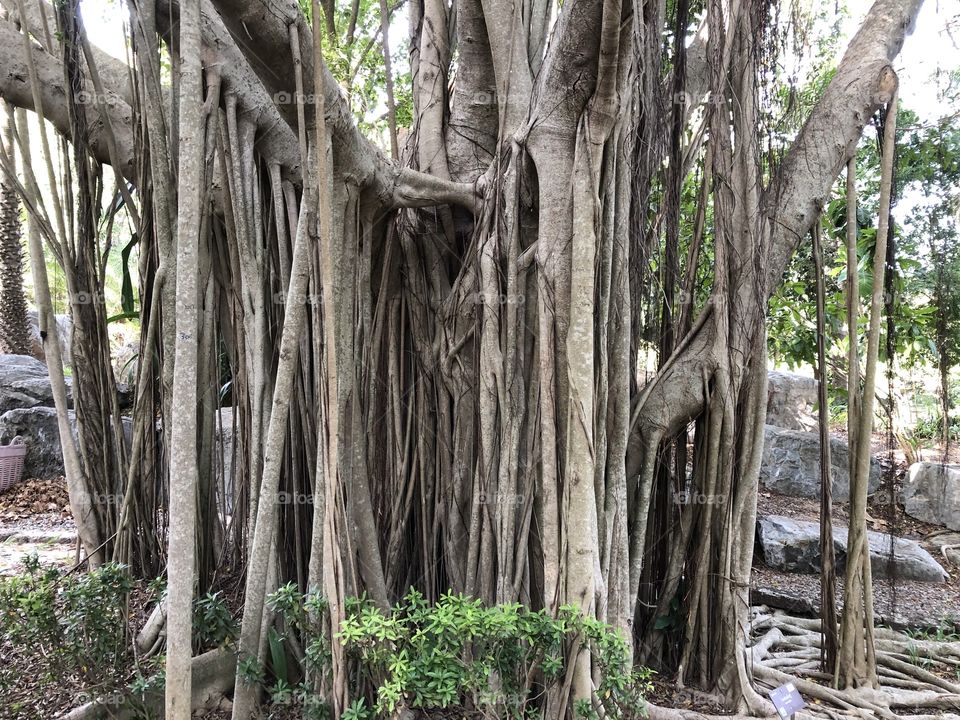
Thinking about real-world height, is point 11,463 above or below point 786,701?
above

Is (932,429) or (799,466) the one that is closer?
(799,466)

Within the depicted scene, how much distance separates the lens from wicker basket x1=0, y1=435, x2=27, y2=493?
5.13 meters

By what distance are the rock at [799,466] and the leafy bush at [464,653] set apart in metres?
4.40

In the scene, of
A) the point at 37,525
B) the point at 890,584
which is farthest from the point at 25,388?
the point at 890,584

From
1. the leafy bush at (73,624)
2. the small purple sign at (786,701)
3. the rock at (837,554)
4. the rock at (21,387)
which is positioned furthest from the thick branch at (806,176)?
the rock at (21,387)

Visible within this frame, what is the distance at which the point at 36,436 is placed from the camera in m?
5.50

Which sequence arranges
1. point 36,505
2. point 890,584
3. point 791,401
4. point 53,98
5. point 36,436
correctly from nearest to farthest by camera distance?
point 53,98, point 890,584, point 36,505, point 36,436, point 791,401

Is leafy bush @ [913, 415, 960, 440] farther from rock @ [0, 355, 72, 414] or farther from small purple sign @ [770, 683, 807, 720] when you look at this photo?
rock @ [0, 355, 72, 414]

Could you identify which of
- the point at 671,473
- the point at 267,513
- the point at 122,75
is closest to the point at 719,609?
the point at 671,473

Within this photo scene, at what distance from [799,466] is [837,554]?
64.7 inches

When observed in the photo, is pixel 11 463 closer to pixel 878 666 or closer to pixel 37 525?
pixel 37 525

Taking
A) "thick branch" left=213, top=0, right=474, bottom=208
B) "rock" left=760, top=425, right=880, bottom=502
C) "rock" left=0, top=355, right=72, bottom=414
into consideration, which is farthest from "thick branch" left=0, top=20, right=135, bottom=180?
"rock" left=760, top=425, right=880, bottom=502

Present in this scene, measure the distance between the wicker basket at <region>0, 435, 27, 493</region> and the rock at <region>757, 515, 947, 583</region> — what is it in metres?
5.65

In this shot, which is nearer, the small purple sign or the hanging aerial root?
the small purple sign
